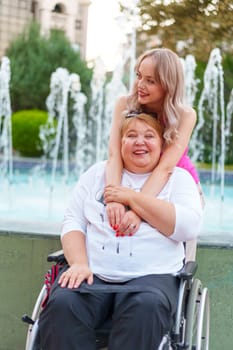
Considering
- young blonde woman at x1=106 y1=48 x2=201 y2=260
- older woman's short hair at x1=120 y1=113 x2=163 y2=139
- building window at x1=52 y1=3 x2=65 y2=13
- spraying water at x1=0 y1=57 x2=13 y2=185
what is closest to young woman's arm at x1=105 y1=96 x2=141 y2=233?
young blonde woman at x1=106 y1=48 x2=201 y2=260

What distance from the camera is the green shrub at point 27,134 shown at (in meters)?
19.6

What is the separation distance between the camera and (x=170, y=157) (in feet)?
9.61

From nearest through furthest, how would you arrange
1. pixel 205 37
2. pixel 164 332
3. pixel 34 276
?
pixel 164 332, pixel 34 276, pixel 205 37

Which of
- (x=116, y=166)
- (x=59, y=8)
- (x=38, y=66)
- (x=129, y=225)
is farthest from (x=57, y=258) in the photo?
(x=59, y=8)

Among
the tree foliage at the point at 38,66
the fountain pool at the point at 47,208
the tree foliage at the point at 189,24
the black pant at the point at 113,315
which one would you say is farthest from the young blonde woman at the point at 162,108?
the tree foliage at the point at 38,66

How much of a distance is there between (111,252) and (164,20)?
13004mm

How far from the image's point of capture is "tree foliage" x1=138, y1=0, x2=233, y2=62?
44.3 feet

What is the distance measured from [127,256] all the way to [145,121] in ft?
1.75

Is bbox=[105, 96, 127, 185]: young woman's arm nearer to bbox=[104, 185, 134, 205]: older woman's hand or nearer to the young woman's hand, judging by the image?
bbox=[104, 185, 134, 205]: older woman's hand

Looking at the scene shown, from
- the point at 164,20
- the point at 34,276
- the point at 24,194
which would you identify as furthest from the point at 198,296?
the point at 164,20

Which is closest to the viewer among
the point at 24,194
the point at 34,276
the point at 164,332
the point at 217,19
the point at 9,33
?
the point at 164,332

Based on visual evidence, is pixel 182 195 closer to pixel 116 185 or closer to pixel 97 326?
pixel 116 185

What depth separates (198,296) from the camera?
2832mm

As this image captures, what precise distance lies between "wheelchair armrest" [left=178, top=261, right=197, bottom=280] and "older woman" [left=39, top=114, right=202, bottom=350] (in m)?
0.05
